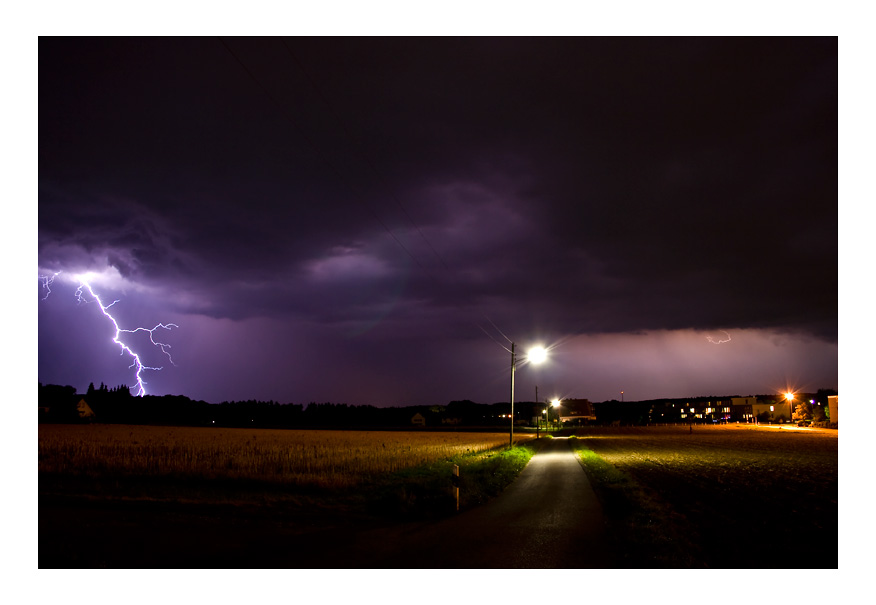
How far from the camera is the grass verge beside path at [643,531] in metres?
8.10

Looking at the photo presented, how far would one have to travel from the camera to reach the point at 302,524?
36.4ft

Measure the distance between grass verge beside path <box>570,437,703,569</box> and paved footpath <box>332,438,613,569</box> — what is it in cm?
31

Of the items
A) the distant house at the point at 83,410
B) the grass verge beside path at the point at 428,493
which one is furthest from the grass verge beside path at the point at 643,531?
the distant house at the point at 83,410

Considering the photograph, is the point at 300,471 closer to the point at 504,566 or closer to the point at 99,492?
the point at 99,492

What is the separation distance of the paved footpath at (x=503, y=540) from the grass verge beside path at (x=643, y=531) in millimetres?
314

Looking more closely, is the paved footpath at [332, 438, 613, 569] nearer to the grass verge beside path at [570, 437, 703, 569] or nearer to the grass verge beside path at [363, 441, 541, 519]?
the grass verge beside path at [570, 437, 703, 569]

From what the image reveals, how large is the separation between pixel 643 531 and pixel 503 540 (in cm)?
283

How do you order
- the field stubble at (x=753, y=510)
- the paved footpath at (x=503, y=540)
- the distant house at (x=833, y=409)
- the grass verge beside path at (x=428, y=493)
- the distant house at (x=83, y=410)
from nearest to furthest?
1. the paved footpath at (x=503, y=540)
2. the field stubble at (x=753, y=510)
3. the grass verge beside path at (x=428, y=493)
4. the distant house at (x=833, y=409)
5. the distant house at (x=83, y=410)

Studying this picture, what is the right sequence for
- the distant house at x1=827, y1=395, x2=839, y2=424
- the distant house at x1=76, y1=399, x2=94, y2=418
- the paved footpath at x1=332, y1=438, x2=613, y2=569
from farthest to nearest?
the distant house at x1=76, y1=399, x2=94, y2=418 → the distant house at x1=827, y1=395, x2=839, y2=424 → the paved footpath at x1=332, y1=438, x2=613, y2=569

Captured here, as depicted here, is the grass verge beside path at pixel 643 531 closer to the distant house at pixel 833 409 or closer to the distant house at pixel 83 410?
the distant house at pixel 833 409

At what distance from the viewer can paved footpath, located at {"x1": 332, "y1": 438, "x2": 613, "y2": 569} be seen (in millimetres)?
8008

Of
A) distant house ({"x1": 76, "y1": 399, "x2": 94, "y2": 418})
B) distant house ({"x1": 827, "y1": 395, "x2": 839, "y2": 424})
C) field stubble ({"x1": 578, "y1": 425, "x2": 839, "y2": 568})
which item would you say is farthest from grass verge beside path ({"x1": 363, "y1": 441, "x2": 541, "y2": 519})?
distant house ({"x1": 827, "y1": 395, "x2": 839, "y2": 424})

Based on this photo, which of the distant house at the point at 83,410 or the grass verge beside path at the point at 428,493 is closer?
the grass verge beside path at the point at 428,493

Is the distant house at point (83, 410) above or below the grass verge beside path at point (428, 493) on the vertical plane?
below
